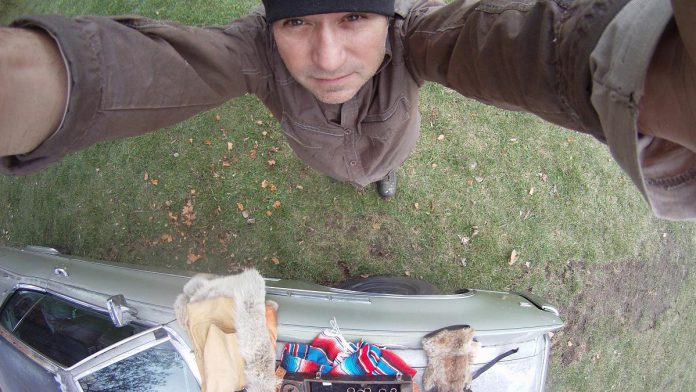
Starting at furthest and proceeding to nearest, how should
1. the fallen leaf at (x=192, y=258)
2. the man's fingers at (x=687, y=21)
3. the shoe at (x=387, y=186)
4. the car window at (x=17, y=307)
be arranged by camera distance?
the fallen leaf at (x=192, y=258) < the shoe at (x=387, y=186) < the car window at (x=17, y=307) < the man's fingers at (x=687, y=21)

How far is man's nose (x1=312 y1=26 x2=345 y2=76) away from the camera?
1.37m

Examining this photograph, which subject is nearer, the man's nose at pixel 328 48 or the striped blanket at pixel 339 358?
the man's nose at pixel 328 48

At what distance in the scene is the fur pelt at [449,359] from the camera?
1.93m

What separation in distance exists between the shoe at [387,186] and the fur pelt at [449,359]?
136 centimetres

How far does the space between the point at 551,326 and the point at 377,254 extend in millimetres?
1367

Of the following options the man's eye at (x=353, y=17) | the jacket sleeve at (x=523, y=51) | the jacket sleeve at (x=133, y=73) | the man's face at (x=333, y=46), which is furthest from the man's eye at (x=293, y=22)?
the jacket sleeve at (x=523, y=51)

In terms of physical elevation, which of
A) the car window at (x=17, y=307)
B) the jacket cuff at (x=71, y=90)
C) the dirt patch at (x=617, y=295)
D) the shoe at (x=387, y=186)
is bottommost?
the dirt patch at (x=617, y=295)

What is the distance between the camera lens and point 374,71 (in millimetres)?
1527

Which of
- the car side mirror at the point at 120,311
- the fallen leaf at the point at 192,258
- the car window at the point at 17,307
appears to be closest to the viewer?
the car side mirror at the point at 120,311

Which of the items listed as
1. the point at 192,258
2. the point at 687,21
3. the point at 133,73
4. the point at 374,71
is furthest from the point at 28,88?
the point at 192,258

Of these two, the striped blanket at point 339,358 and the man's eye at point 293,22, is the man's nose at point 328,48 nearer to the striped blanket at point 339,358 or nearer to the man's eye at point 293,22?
the man's eye at point 293,22

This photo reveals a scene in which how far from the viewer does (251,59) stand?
1611 millimetres

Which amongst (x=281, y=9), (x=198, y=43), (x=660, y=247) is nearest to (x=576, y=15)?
(x=281, y=9)

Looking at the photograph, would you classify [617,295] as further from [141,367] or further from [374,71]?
[141,367]
